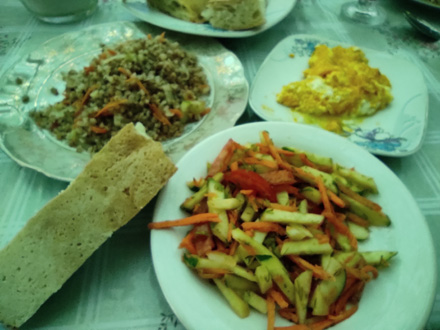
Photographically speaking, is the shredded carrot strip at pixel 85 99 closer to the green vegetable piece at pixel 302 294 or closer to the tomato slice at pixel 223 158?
the tomato slice at pixel 223 158

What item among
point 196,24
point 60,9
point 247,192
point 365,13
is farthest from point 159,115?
point 365,13

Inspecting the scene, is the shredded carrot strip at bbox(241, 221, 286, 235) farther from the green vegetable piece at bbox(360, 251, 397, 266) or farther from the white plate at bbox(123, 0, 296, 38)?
the white plate at bbox(123, 0, 296, 38)

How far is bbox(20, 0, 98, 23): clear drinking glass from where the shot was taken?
195cm

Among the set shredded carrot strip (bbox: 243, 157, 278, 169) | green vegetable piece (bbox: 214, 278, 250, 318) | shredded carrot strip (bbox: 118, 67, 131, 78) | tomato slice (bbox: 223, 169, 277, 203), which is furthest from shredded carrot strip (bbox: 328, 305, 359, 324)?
shredded carrot strip (bbox: 118, 67, 131, 78)

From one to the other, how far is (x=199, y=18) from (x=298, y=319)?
174cm

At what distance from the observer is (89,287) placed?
38.6 inches

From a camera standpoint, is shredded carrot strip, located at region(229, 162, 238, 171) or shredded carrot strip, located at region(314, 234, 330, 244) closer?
shredded carrot strip, located at region(314, 234, 330, 244)

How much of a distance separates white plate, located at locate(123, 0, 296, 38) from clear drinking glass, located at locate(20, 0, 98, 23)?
27 cm

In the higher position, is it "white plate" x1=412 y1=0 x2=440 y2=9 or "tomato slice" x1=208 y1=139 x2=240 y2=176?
"white plate" x1=412 y1=0 x2=440 y2=9

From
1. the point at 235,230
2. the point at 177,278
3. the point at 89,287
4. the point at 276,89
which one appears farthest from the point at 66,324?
the point at 276,89

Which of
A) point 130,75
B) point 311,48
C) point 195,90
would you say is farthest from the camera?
point 311,48

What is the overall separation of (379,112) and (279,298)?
107cm

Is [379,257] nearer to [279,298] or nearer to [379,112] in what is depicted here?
[279,298]

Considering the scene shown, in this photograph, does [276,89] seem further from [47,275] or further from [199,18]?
[47,275]
